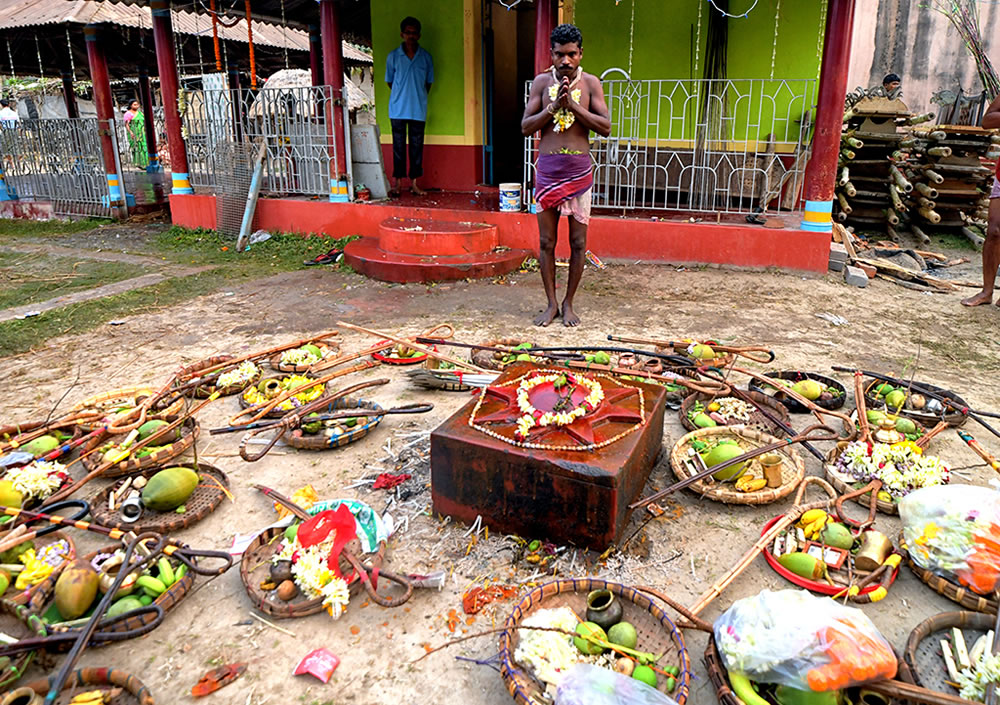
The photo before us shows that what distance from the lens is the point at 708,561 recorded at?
2502mm

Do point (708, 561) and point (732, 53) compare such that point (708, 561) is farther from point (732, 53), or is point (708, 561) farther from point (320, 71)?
point (320, 71)

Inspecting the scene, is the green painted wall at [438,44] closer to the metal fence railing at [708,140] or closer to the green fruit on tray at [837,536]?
the metal fence railing at [708,140]

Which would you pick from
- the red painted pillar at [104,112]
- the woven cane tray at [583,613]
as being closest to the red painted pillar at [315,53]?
the red painted pillar at [104,112]

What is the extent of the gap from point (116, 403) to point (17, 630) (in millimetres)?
1843

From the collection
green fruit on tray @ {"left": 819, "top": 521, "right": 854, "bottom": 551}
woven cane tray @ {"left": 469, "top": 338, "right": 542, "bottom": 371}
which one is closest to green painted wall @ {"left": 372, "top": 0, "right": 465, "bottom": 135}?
woven cane tray @ {"left": 469, "top": 338, "right": 542, "bottom": 371}

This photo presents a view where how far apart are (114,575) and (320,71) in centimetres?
1205

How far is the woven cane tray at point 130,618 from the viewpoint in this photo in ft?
6.68

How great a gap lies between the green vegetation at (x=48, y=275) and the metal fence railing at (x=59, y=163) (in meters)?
3.09

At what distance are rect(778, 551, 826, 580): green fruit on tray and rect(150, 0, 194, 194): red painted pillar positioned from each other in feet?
33.1

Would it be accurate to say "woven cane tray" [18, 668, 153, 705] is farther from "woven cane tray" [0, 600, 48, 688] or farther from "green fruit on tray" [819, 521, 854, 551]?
"green fruit on tray" [819, 521, 854, 551]

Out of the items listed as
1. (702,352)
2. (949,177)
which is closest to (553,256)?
(702,352)

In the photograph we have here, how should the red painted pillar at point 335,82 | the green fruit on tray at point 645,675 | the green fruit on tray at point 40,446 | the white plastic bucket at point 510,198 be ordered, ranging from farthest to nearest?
the red painted pillar at point 335,82
the white plastic bucket at point 510,198
the green fruit on tray at point 40,446
the green fruit on tray at point 645,675

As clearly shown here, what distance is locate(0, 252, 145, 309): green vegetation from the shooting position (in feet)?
21.3

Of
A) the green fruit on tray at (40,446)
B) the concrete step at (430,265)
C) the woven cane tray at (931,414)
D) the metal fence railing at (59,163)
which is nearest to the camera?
the green fruit on tray at (40,446)
